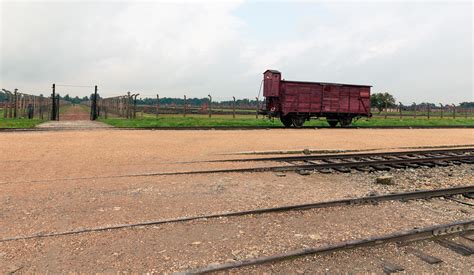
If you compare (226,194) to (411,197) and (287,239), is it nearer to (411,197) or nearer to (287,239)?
(287,239)

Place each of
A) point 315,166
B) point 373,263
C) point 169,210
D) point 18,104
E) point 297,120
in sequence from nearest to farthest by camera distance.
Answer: point 373,263
point 169,210
point 315,166
point 297,120
point 18,104

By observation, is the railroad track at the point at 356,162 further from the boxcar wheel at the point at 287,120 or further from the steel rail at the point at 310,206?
the boxcar wheel at the point at 287,120

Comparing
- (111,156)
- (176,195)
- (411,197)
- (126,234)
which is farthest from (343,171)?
(111,156)

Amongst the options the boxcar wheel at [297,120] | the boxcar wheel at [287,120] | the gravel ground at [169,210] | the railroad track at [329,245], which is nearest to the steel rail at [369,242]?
the railroad track at [329,245]

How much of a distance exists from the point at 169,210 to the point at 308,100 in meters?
19.3

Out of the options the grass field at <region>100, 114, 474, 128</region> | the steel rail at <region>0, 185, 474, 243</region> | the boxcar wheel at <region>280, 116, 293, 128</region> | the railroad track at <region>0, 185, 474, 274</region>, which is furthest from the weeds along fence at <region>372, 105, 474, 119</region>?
the railroad track at <region>0, 185, 474, 274</region>

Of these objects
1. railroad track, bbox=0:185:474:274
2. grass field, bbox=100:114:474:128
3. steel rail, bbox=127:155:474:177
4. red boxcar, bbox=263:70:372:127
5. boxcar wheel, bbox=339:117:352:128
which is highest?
red boxcar, bbox=263:70:372:127

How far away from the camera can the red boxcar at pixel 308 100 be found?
74.6 feet

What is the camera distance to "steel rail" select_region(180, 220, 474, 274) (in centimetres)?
337

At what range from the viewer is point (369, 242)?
401 centimetres

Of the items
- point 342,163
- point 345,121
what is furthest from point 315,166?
point 345,121

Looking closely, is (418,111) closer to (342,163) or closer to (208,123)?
(208,123)

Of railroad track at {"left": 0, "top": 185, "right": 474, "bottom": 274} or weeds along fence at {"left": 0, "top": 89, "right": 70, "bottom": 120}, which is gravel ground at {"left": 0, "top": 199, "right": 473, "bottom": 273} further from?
weeds along fence at {"left": 0, "top": 89, "right": 70, "bottom": 120}

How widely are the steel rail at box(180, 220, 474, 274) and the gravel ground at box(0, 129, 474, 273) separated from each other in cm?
15
